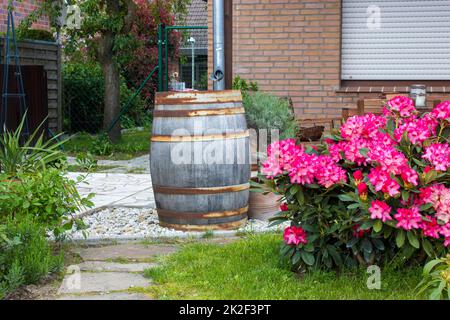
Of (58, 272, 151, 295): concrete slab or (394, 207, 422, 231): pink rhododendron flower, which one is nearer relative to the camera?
(394, 207, 422, 231): pink rhododendron flower

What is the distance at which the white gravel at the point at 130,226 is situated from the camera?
541cm

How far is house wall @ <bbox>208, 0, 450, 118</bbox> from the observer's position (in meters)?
9.24

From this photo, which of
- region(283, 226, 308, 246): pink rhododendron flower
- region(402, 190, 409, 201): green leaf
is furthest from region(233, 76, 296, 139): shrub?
region(402, 190, 409, 201): green leaf

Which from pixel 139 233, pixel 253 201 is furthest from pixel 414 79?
pixel 139 233

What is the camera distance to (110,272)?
172 inches

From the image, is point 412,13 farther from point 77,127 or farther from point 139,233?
point 77,127

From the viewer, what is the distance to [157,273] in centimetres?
424

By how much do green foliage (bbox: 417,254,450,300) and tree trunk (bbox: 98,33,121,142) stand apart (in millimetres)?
9068

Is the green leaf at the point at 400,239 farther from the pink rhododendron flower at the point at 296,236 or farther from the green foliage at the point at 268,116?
the green foliage at the point at 268,116

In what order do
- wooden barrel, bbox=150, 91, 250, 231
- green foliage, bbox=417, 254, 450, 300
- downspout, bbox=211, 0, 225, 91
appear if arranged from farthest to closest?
downspout, bbox=211, 0, 225, 91 → wooden barrel, bbox=150, 91, 250, 231 → green foliage, bbox=417, 254, 450, 300

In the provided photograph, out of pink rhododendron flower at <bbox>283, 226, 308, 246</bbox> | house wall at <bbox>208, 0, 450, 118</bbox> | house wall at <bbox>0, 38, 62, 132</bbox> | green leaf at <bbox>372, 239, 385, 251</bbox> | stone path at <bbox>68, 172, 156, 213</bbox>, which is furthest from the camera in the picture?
house wall at <bbox>0, 38, 62, 132</bbox>

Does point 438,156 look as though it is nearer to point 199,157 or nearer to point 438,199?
point 438,199

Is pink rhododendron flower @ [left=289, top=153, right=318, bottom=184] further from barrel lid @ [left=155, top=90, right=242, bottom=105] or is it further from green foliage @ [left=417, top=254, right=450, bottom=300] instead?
barrel lid @ [left=155, top=90, right=242, bottom=105]

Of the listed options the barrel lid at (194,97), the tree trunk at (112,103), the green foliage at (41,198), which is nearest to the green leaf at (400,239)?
the barrel lid at (194,97)
